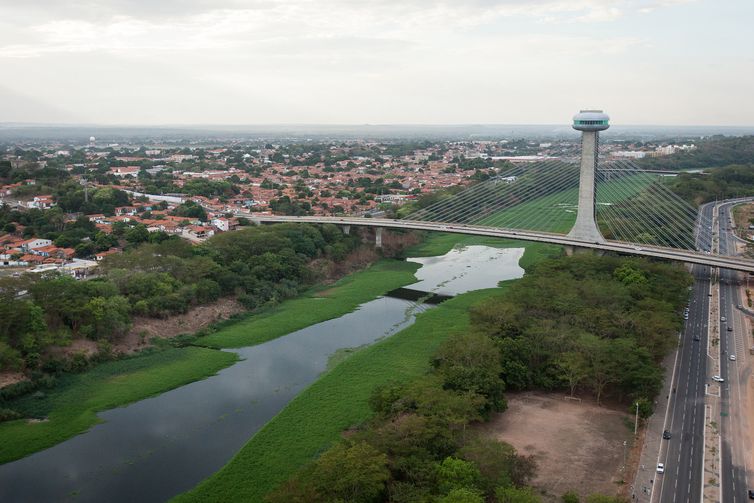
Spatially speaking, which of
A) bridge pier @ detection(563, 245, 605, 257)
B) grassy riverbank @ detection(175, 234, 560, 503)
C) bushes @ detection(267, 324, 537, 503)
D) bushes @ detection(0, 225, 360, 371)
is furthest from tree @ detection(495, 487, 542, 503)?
bridge pier @ detection(563, 245, 605, 257)

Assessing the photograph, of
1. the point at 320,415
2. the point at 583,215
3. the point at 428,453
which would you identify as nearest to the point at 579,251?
the point at 583,215

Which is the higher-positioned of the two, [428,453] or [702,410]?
[428,453]

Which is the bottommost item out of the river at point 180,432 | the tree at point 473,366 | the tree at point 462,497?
the river at point 180,432

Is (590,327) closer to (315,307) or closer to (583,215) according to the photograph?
(315,307)

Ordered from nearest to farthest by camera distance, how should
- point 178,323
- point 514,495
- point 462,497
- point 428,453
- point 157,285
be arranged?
point 462,497, point 514,495, point 428,453, point 178,323, point 157,285

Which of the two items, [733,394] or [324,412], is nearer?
[324,412]

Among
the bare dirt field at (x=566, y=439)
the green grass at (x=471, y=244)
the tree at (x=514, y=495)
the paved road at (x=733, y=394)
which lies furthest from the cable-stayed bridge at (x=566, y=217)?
the tree at (x=514, y=495)

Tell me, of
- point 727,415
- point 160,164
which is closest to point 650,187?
point 727,415

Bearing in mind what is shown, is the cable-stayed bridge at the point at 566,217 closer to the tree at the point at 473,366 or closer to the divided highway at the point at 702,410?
the divided highway at the point at 702,410
